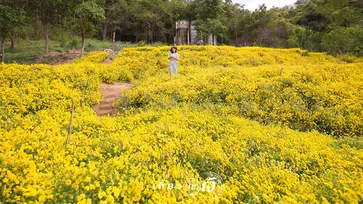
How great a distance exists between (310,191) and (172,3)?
28813 mm

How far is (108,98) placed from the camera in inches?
361

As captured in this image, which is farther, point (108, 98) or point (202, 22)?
point (202, 22)

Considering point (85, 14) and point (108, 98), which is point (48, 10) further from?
point (108, 98)

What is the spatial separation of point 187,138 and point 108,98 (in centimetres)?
504

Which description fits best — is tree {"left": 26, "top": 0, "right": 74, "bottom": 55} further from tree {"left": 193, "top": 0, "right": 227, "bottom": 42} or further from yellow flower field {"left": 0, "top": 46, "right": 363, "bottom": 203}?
tree {"left": 193, "top": 0, "right": 227, "bottom": 42}

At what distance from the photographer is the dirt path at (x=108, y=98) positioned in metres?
7.96

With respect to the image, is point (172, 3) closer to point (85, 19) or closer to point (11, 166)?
point (85, 19)

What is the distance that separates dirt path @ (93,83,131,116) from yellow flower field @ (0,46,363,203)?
31 cm

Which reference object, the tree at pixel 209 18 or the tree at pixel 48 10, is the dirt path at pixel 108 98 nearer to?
the tree at pixel 48 10

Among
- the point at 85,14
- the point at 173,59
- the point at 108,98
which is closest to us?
the point at 108,98

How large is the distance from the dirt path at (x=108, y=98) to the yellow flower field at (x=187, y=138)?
311 mm

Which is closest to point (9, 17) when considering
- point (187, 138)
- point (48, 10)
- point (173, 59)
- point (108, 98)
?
point (48, 10)

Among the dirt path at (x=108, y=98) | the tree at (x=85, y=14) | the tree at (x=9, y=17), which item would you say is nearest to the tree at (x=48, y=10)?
the tree at (x=85, y=14)

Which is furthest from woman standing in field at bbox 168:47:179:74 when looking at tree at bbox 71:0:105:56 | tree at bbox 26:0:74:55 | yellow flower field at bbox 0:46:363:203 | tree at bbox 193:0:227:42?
tree at bbox 193:0:227:42
